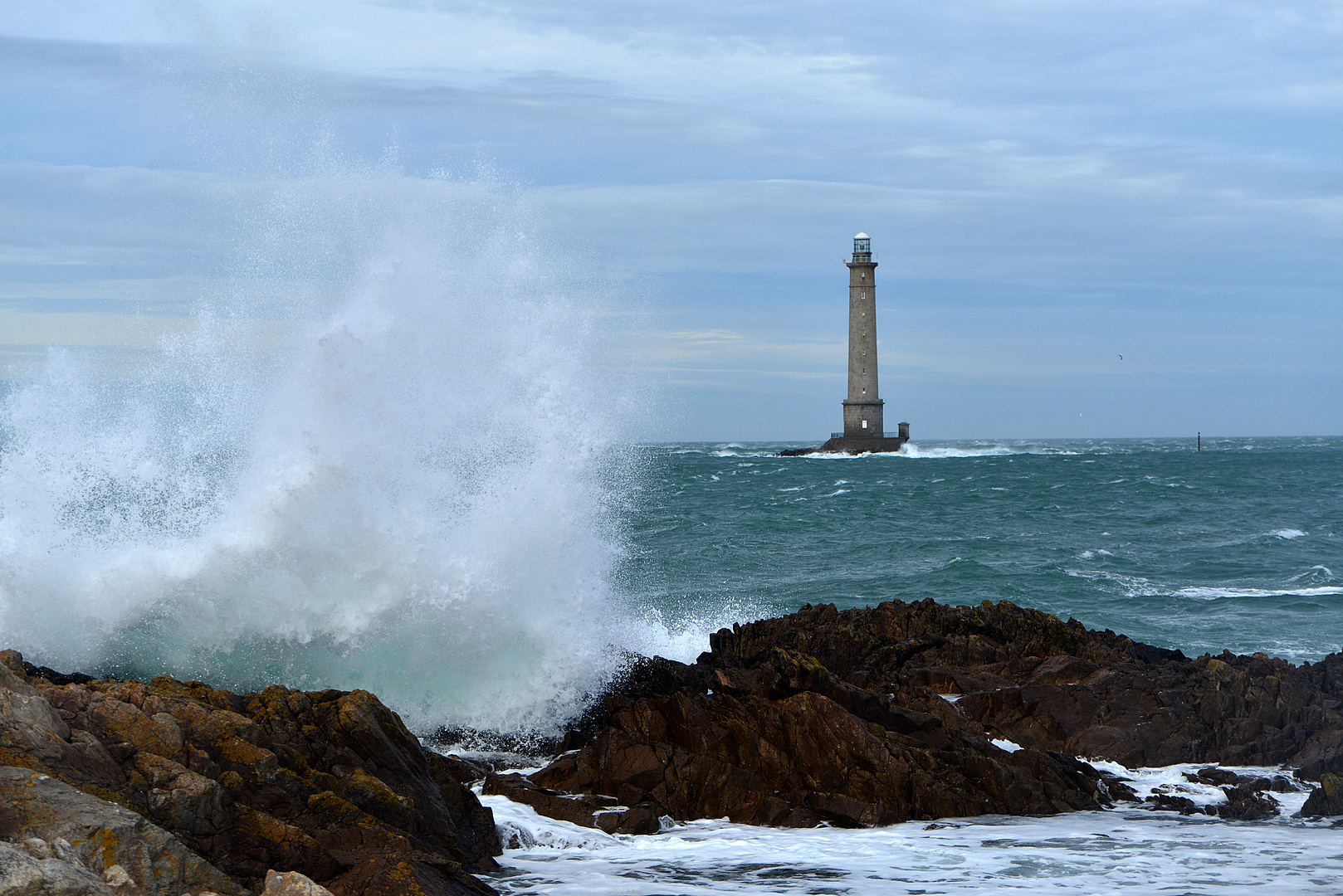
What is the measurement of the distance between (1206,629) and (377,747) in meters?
14.4

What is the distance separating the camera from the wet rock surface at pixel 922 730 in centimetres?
751

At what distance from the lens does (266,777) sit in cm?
571

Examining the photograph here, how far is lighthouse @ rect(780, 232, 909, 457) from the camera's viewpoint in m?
58.7

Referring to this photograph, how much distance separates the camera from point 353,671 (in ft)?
30.3

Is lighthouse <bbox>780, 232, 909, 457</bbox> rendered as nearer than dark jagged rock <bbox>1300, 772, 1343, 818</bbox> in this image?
No

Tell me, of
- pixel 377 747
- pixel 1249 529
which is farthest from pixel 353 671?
pixel 1249 529

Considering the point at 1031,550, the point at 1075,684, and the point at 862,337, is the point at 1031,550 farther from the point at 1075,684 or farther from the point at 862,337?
the point at 862,337

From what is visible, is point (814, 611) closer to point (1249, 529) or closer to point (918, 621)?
point (918, 621)

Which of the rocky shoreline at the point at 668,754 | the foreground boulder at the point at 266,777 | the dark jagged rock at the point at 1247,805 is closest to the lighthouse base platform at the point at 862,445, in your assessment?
the rocky shoreline at the point at 668,754

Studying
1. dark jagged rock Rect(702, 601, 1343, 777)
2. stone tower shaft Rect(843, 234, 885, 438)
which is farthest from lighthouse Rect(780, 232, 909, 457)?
dark jagged rock Rect(702, 601, 1343, 777)

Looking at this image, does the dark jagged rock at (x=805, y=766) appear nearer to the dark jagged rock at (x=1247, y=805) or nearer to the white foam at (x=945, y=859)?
the white foam at (x=945, y=859)

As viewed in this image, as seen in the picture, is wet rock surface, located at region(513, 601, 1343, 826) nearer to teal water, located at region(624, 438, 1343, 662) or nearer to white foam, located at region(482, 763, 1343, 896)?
white foam, located at region(482, 763, 1343, 896)

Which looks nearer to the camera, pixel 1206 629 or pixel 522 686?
pixel 522 686

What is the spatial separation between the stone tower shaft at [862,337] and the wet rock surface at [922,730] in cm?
4776
